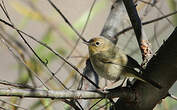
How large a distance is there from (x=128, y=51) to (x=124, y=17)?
1.06 ft

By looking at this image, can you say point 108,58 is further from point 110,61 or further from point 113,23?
point 113,23

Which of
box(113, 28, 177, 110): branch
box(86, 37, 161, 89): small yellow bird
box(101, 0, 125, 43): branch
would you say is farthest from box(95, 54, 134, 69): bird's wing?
box(113, 28, 177, 110): branch

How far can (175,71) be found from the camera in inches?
46.9

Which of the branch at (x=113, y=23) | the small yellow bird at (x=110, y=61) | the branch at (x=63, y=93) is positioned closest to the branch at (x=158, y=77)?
the branch at (x=63, y=93)

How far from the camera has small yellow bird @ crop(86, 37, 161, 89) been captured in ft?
5.61

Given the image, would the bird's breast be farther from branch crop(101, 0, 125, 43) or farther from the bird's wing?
branch crop(101, 0, 125, 43)

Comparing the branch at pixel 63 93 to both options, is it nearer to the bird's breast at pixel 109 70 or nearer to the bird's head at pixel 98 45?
the bird's breast at pixel 109 70

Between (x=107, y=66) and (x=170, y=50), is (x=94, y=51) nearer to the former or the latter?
(x=107, y=66)

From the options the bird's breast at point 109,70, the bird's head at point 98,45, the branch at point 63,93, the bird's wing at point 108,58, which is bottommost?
the branch at point 63,93

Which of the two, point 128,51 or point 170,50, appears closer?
point 170,50

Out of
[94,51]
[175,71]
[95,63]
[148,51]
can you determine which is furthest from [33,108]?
[175,71]

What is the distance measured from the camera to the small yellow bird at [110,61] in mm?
1710

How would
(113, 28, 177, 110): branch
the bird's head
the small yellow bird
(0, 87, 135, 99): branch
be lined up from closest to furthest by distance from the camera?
(0, 87, 135, 99): branch
(113, 28, 177, 110): branch
the small yellow bird
the bird's head

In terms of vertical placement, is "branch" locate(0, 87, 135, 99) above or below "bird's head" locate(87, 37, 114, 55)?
below
